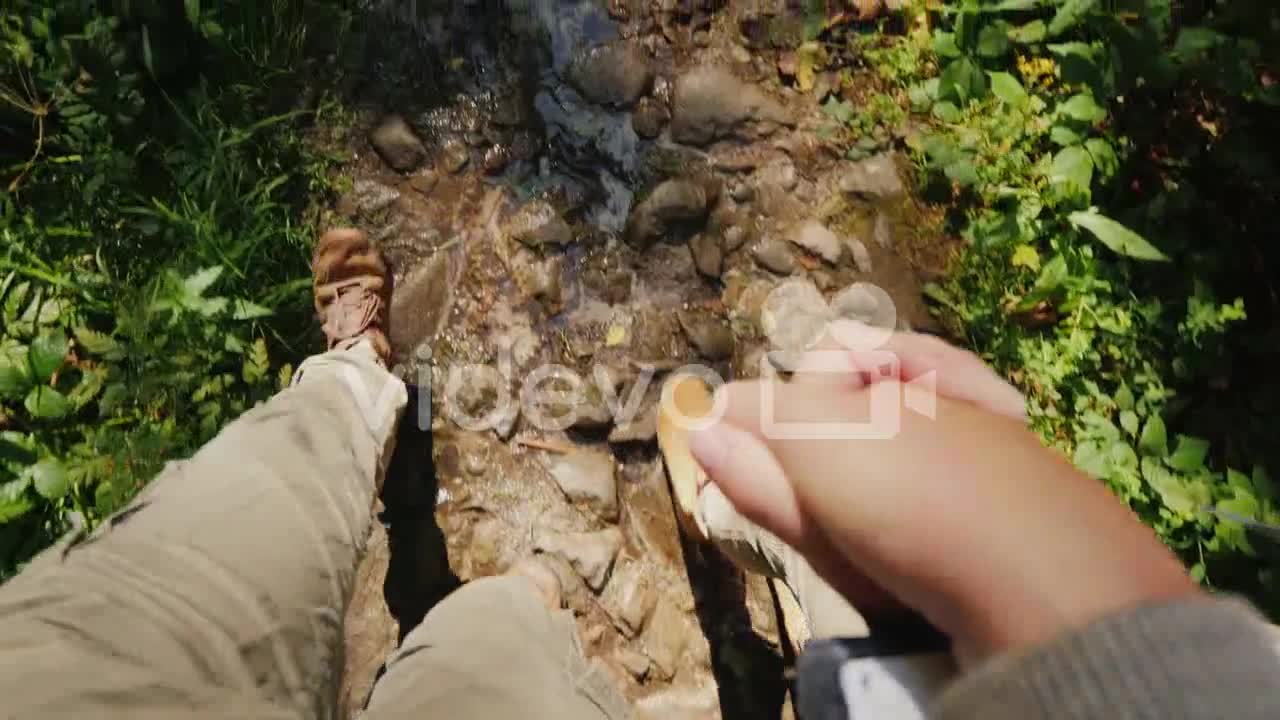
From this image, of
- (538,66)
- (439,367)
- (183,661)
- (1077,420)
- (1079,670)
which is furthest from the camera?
(538,66)

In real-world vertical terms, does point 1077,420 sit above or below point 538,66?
below

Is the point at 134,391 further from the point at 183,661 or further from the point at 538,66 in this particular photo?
the point at 538,66

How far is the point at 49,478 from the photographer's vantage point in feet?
6.59

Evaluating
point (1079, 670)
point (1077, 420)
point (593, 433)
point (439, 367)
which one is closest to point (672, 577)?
point (593, 433)

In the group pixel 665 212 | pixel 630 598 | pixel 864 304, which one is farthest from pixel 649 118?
pixel 630 598

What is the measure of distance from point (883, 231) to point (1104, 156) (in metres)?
0.62

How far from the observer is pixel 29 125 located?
2.28m

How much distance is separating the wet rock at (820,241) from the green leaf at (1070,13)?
813 millimetres

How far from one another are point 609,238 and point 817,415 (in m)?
1.74

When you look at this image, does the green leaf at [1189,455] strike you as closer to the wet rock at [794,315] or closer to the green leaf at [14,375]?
the wet rock at [794,315]

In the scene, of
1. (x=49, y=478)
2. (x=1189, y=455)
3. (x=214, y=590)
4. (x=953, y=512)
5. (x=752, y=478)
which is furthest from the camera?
(x=49, y=478)

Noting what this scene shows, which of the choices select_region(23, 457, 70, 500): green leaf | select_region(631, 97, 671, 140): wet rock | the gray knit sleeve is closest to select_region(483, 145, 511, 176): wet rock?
select_region(631, 97, 671, 140): wet rock

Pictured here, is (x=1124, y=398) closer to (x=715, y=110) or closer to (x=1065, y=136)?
(x=1065, y=136)

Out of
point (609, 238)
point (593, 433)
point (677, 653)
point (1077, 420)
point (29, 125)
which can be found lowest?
point (677, 653)
